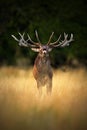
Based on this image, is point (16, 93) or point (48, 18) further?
point (48, 18)

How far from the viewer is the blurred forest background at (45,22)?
2267 cm

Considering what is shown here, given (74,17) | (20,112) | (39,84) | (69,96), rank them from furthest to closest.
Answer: (74,17), (39,84), (69,96), (20,112)

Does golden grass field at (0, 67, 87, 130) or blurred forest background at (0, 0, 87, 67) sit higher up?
blurred forest background at (0, 0, 87, 67)

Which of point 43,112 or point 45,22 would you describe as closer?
point 43,112

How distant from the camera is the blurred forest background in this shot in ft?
74.4

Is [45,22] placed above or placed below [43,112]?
above

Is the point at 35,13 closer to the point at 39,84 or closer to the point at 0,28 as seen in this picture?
the point at 0,28

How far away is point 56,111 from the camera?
881 cm

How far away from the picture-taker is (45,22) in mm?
23094

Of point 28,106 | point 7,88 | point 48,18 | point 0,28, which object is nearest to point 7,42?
point 0,28

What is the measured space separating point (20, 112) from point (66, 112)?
2.09ft

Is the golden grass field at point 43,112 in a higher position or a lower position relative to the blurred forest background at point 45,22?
lower

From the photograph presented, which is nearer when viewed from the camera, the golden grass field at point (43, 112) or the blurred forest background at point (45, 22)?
the golden grass field at point (43, 112)

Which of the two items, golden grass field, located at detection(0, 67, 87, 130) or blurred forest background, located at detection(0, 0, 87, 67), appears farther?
blurred forest background, located at detection(0, 0, 87, 67)
